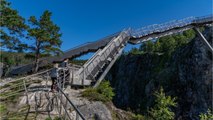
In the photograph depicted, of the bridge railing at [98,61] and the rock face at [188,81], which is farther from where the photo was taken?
the rock face at [188,81]

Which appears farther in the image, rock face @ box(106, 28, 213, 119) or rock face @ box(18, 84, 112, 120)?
rock face @ box(106, 28, 213, 119)

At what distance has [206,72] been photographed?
28.0m

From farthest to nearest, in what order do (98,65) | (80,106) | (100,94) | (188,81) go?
1. (188,81)
2. (98,65)
3. (100,94)
4. (80,106)

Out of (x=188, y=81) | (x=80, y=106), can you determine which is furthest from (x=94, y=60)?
(x=188, y=81)

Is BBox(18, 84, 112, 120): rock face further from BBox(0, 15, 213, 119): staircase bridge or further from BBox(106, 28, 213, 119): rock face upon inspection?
BBox(106, 28, 213, 119): rock face

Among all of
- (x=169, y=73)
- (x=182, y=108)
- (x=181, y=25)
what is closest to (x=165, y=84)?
(x=169, y=73)

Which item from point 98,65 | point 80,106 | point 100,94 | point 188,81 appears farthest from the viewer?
point 188,81

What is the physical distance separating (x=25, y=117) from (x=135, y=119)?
6.41 m

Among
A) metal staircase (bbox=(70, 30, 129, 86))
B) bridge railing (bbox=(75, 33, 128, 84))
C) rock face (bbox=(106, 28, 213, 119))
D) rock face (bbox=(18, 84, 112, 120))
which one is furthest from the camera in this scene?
rock face (bbox=(106, 28, 213, 119))

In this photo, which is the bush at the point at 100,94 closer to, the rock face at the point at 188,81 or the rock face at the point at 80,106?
the rock face at the point at 80,106

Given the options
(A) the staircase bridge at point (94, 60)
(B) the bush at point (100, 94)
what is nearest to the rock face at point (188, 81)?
(A) the staircase bridge at point (94, 60)

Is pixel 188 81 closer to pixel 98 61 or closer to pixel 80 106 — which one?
pixel 98 61

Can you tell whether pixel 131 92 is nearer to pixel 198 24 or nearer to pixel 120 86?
pixel 120 86

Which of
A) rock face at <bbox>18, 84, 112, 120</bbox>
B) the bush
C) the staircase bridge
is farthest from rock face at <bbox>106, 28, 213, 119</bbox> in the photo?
rock face at <bbox>18, 84, 112, 120</bbox>
